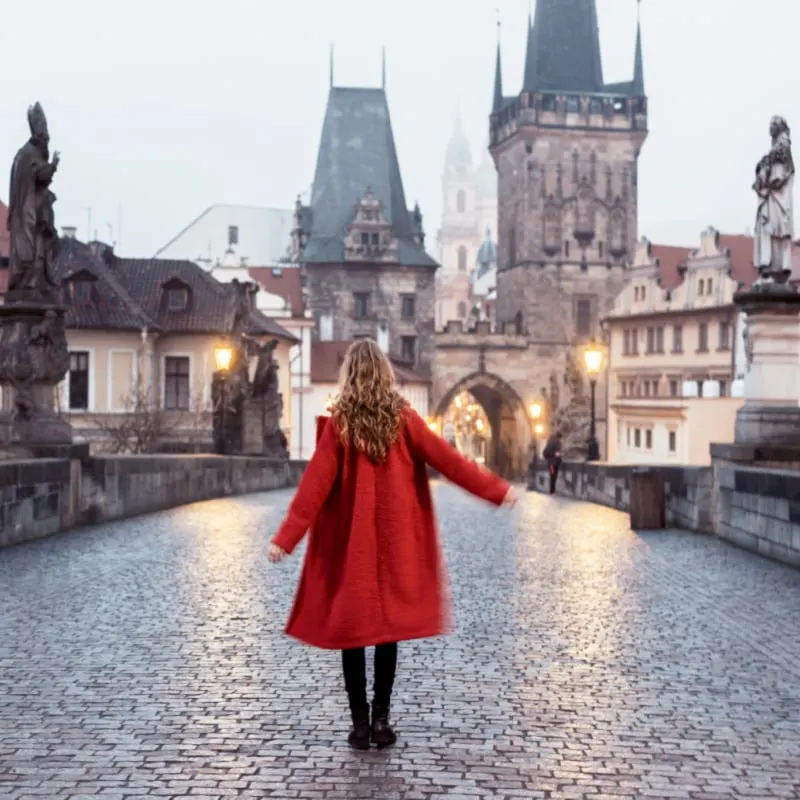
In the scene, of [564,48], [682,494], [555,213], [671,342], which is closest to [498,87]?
[564,48]

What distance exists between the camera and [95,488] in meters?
15.7

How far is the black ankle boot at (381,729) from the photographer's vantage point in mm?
5559

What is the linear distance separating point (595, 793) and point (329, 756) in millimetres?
1027

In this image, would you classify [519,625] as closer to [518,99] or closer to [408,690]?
[408,690]

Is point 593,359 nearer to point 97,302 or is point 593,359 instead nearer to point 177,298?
point 97,302

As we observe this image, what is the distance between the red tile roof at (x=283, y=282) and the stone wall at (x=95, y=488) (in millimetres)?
46137

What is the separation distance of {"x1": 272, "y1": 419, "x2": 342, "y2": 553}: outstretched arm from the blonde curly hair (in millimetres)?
72

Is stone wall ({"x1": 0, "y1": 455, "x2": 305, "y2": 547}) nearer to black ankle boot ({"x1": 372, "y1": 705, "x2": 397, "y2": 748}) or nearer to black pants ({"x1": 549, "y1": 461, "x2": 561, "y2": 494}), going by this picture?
black ankle boot ({"x1": 372, "y1": 705, "x2": 397, "y2": 748})

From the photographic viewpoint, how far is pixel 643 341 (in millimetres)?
70125

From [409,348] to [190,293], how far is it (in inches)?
944

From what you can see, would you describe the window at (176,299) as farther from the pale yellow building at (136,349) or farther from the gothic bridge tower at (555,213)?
the gothic bridge tower at (555,213)

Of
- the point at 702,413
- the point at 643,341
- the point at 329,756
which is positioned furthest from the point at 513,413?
the point at 329,756

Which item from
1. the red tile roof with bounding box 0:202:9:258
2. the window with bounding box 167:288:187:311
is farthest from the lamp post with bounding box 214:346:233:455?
the window with bounding box 167:288:187:311

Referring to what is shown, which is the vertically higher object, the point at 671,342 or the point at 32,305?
the point at 671,342
